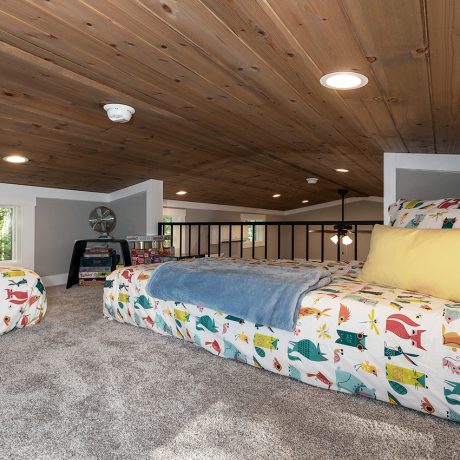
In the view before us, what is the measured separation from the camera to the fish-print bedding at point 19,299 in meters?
2.39

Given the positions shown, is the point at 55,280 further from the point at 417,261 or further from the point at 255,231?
the point at 255,231

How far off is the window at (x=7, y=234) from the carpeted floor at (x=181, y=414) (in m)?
2.62

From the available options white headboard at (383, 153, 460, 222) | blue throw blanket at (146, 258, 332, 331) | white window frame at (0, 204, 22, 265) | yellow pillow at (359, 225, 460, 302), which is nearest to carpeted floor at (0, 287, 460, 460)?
blue throw blanket at (146, 258, 332, 331)

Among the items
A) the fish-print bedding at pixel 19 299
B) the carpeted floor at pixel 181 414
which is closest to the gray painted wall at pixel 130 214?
the fish-print bedding at pixel 19 299

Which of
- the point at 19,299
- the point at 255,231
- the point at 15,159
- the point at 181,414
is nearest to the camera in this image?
the point at 181,414

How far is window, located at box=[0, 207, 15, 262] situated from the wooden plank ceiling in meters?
0.69

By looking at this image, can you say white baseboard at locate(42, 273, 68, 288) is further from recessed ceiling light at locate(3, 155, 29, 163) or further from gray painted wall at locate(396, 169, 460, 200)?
gray painted wall at locate(396, 169, 460, 200)

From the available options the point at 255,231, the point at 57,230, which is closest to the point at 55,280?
the point at 57,230

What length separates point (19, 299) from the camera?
2.46m

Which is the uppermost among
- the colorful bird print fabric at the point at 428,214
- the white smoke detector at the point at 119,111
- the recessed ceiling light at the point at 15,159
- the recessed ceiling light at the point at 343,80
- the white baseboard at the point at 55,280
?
the white smoke detector at the point at 119,111

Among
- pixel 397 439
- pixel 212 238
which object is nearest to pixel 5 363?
pixel 397 439

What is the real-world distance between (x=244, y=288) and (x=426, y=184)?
6.54ft

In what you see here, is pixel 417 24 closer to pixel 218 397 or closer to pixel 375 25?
pixel 375 25

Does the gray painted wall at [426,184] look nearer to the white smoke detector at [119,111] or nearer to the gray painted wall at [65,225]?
the white smoke detector at [119,111]
